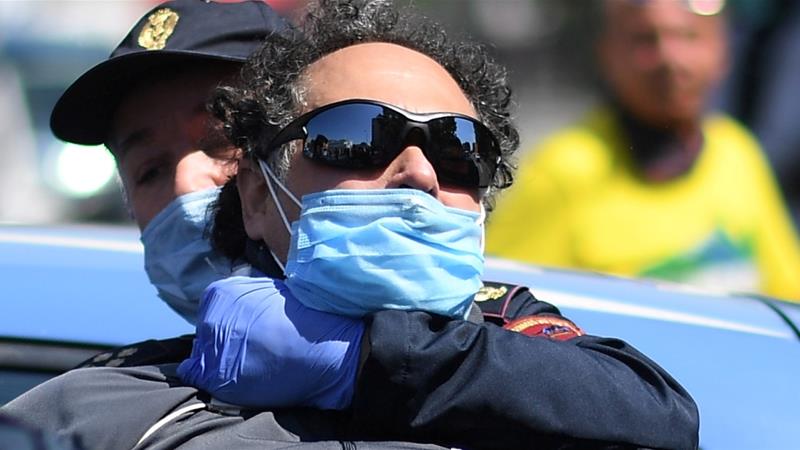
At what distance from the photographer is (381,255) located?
6.82 ft

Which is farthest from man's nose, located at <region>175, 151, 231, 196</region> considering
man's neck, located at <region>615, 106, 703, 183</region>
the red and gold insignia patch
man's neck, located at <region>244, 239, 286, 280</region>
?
man's neck, located at <region>615, 106, 703, 183</region>

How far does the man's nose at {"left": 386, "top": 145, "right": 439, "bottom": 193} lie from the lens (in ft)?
6.99

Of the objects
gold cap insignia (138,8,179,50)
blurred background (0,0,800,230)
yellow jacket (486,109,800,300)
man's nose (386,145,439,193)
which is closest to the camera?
man's nose (386,145,439,193)

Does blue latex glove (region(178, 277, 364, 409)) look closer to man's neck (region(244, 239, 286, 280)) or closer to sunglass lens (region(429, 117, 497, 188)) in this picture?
man's neck (region(244, 239, 286, 280))

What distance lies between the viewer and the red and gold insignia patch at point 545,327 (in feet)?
7.45

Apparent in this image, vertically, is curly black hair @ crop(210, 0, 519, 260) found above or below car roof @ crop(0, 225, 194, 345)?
above

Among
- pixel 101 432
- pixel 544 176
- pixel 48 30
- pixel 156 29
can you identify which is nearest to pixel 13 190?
pixel 48 30

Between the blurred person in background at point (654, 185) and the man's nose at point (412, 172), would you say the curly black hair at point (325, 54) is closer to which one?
the man's nose at point (412, 172)

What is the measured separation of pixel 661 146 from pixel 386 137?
3142 millimetres

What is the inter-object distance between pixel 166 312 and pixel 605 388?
101 centimetres

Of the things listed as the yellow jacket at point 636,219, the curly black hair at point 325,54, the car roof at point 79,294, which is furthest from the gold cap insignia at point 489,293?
the yellow jacket at point 636,219

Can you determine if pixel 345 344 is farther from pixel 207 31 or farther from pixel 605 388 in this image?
pixel 207 31

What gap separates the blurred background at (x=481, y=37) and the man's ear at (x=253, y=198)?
4.26 metres

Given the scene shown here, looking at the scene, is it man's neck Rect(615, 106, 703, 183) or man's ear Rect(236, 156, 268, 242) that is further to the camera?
man's neck Rect(615, 106, 703, 183)
